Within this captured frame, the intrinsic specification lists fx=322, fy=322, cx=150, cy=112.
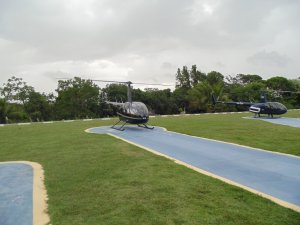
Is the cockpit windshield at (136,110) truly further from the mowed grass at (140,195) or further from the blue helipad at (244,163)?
the mowed grass at (140,195)

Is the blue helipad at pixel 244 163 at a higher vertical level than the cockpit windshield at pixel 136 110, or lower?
lower

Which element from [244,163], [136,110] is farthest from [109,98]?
[244,163]

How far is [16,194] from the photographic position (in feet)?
26.5

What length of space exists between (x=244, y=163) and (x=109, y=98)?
48494 mm

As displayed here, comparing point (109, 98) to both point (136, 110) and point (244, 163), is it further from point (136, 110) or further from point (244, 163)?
point (244, 163)

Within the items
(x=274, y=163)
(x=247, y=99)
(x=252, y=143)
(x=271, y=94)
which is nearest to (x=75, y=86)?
(x=247, y=99)

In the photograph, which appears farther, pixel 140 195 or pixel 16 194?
pixel 16 194

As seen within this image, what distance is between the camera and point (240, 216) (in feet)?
19.7

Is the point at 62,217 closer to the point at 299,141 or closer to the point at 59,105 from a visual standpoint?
the point at 299,141

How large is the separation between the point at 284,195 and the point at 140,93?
5118cm

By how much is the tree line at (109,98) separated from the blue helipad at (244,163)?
29.0 m

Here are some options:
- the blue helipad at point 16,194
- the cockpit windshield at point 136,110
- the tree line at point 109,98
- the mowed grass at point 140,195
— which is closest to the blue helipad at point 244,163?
the mowed grass at point 140,195

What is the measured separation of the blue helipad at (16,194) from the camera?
6.47m

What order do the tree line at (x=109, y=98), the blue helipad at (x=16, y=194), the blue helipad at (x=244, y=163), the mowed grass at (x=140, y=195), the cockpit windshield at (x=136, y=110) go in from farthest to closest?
the tree line at (x=109, y=98) → the cockpit windshield at (x=136, y=110) → the blue helipad at (x=244, y=163) → the blue helipad at (x=16, y=194) → the mowed grass at (x=140, y=195)
